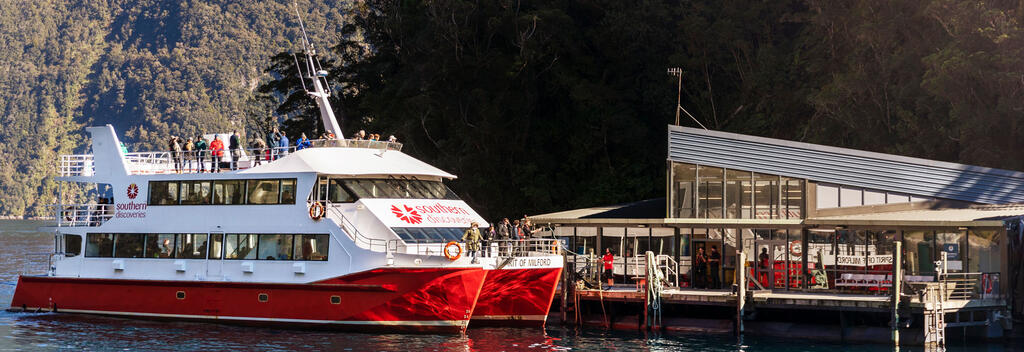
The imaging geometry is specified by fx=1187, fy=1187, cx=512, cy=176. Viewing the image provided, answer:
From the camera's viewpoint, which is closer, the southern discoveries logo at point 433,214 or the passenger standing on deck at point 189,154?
the southern discoveries logo at point 433,214

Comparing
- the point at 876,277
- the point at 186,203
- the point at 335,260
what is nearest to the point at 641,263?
the point at 876,277

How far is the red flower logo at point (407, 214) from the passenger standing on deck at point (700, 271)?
8417mm

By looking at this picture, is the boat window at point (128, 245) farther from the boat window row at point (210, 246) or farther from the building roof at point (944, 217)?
the building roof at point (944, 217)

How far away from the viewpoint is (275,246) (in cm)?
3022

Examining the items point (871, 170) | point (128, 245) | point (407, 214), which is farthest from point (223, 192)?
point (871, 170)

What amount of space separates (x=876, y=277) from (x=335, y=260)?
43.8 feet

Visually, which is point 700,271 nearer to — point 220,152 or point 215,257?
point 215,257

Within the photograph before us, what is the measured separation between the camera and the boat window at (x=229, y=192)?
30969mm

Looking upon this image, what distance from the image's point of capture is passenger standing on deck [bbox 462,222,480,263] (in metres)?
28.5

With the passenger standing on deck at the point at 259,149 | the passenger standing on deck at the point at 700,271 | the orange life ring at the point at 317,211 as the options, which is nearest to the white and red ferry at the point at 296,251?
the orange life ring at the point at 317,211

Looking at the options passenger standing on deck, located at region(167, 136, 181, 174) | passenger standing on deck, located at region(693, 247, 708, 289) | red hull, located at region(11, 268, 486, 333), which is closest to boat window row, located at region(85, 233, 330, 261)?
red hull, located at region(11, 268, 486, 333)

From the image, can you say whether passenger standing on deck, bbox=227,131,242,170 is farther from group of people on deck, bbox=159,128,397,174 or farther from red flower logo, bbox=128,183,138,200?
red flower logo, bbox=128,183,138,200

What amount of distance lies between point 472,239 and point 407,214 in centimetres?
217

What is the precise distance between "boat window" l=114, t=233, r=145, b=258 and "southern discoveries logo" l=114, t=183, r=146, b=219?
54 centimetres
